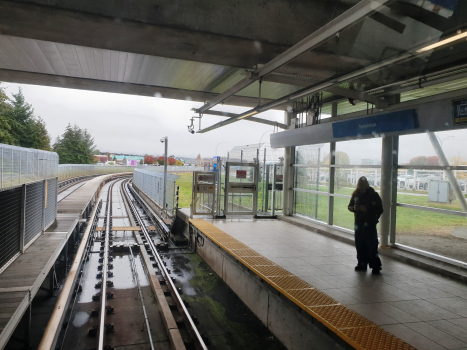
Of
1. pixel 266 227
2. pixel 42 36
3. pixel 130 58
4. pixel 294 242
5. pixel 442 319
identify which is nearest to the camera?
pixel 442 319

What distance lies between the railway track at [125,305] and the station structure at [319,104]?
190 millimetres

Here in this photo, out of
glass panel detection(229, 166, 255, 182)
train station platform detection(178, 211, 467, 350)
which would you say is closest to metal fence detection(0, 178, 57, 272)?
train station platform detection(178, 211, 467, 350)

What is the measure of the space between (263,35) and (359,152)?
4.60 m

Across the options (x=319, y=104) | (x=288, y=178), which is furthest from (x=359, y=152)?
(x=288, y=178)

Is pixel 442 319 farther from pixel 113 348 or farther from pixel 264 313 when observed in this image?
pixel 113 348

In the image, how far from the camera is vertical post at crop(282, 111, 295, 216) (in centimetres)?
1159

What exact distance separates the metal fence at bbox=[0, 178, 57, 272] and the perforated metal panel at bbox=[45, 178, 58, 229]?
0.16 meters

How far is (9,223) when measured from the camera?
5.45 meters

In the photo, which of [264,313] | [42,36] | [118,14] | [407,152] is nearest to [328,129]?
[407,152]

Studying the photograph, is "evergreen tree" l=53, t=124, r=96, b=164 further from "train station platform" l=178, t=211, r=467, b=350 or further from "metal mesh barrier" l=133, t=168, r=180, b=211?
"train station platform" l=178, t=211, r=467, b=350

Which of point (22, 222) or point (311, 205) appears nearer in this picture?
point (22, 222)

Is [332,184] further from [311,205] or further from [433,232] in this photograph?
[433,232]

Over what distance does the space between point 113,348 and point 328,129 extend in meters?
6.41

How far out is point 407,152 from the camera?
704 centimetres
